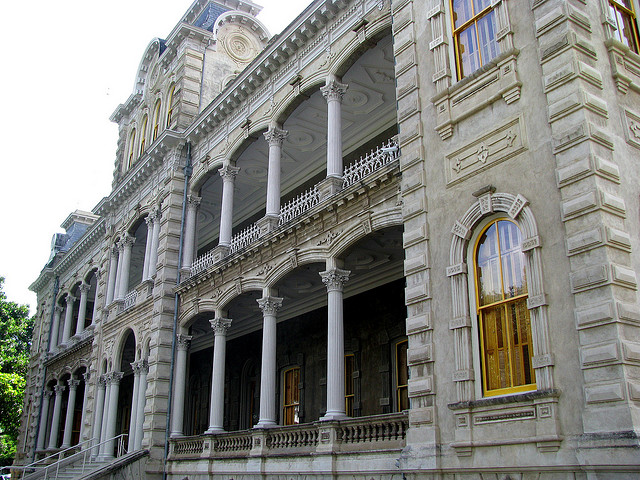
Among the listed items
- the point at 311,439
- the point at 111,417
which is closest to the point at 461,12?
the point at 311,439

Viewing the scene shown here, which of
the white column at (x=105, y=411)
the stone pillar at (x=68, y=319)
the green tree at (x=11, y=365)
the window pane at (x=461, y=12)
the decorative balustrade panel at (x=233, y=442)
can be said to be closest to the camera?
the window pane at (x=461, y=12)

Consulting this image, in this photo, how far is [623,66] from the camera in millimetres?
11109

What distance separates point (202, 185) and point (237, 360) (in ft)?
24.0

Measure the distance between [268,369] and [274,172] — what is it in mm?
5575

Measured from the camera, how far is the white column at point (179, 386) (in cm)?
2122

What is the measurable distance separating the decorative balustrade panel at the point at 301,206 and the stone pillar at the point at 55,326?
2475cm

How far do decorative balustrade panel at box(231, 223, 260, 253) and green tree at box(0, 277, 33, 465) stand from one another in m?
25.8

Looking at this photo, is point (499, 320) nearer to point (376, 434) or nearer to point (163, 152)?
point (376, 434)

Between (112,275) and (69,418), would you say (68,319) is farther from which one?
(112,275)

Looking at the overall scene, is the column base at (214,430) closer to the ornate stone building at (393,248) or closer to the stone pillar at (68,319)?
the ornate stone building at (393,248)

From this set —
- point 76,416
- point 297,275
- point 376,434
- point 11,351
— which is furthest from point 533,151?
point 11,351

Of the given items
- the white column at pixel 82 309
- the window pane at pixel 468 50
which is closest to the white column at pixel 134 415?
the white column at pixel 82 309

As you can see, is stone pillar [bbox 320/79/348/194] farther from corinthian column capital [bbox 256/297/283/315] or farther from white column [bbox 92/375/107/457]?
white column [bbox 92/375/107/457]

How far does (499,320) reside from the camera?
10.9 metres
